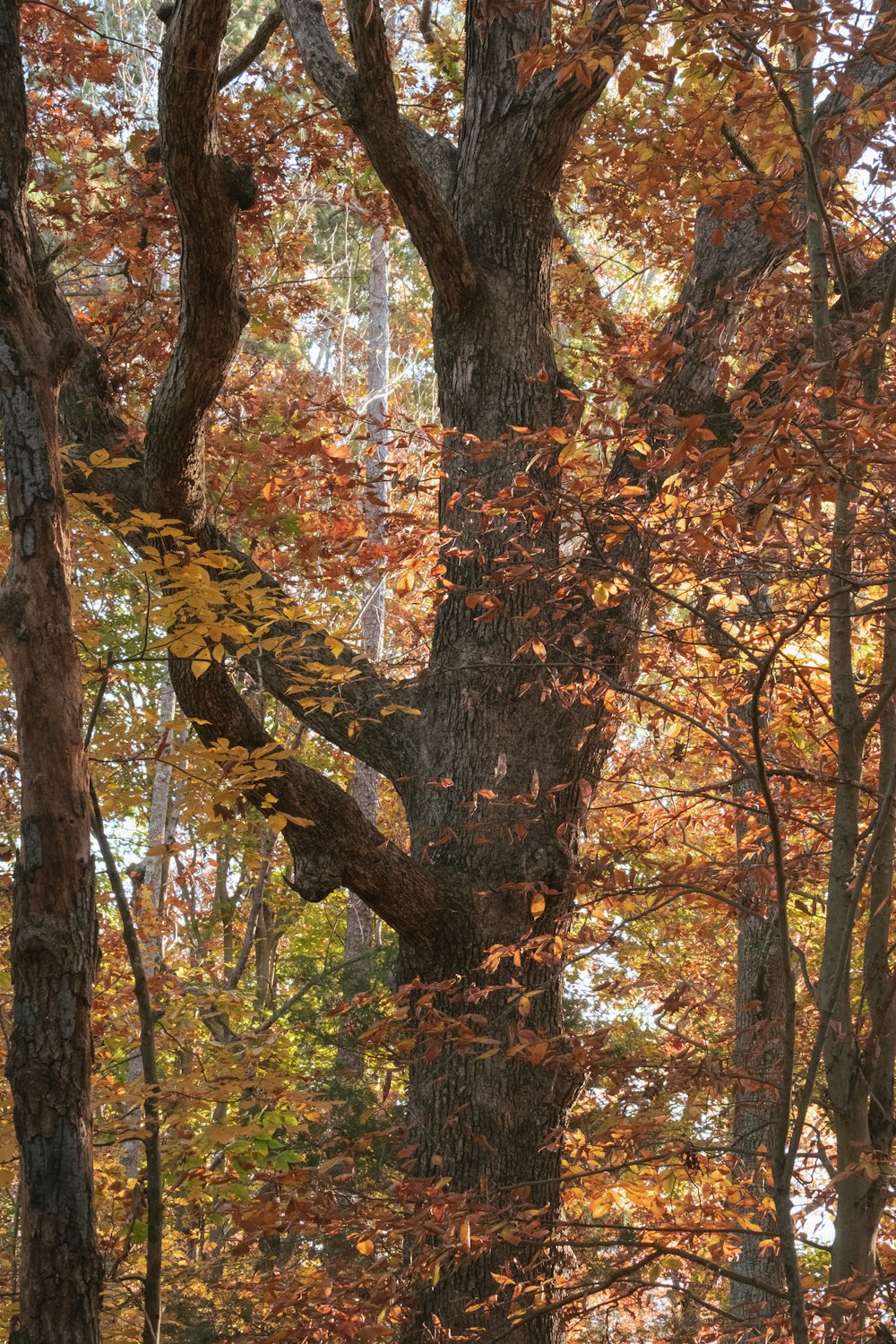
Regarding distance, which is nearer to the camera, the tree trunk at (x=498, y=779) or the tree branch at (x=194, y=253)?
the tree branch at (x=194, y=253)

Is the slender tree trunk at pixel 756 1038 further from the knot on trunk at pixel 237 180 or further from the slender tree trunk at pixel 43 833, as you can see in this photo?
the knot on trunk at pixel 237 180

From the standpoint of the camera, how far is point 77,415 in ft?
13.7

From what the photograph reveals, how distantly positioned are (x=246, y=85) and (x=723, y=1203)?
6.44m

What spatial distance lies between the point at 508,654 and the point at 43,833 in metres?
2.13

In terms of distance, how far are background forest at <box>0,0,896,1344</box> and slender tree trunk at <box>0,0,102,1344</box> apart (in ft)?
0.04

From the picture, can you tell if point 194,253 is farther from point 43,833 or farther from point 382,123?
point 43,833

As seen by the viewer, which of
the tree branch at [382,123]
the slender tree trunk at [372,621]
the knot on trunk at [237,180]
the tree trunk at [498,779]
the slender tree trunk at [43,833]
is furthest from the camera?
the slender tree trunk at [372,621]

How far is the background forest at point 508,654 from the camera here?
2.63m

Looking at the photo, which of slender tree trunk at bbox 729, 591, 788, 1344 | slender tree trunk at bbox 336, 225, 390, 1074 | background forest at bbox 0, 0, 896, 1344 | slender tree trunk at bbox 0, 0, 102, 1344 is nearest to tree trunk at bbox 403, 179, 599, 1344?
background forest at bbox 0, 0, 896, 1344

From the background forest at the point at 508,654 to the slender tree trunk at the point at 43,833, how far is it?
0.5 inches

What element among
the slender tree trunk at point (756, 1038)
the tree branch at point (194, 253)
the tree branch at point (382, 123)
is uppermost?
the tree branch at point (382, 123)

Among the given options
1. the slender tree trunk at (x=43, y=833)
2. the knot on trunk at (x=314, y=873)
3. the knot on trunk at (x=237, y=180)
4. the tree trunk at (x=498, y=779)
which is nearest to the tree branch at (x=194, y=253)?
the knot on trunk at (x=237, y=180)

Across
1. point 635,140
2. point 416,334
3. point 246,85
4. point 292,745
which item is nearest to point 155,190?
point 246,85

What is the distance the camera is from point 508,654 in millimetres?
4316
